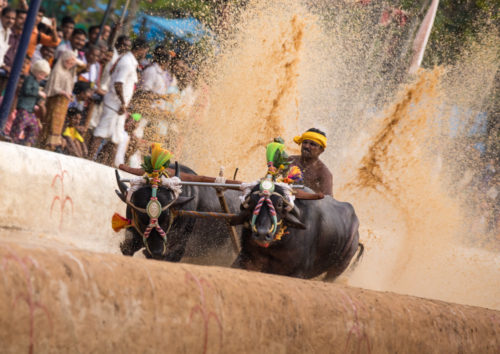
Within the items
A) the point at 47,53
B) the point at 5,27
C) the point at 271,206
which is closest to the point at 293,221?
the point at 271,206

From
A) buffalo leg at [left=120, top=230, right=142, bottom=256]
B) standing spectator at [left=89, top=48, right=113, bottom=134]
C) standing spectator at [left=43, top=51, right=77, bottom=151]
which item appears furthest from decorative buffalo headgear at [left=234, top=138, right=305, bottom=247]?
standing spectator at [left=89, top=48, right=113, bottom=134]

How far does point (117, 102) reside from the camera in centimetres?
1273

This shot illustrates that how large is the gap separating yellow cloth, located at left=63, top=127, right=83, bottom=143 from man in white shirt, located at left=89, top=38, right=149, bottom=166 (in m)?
0.35

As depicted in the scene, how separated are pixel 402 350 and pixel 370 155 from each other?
25.8 ft

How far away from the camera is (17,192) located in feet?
26.2

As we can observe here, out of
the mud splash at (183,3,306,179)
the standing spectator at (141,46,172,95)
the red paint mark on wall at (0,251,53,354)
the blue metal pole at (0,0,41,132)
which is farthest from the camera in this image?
the standing spectator at (141,46,172,95)

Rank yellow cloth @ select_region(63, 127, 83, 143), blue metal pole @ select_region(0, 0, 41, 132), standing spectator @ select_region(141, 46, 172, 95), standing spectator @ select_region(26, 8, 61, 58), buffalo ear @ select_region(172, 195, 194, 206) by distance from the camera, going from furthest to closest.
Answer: standing spectator @ select_region(141, 46, 172, 95)
yellow cloth @ select_region(63, 127, 83, 143)
standing spectator @ select_region(26, 8, 61, 58)
blue metal pole @ select_region(0, 0, 41, 132)
buffalo ear @ select_region(172, 195, 194, 206)

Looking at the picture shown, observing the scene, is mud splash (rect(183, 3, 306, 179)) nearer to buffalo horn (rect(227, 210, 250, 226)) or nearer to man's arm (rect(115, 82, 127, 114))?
man's arm (rect(115, 82, 127, 114))

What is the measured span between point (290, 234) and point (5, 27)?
6.29m

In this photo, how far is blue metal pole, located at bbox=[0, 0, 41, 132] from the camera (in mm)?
9898

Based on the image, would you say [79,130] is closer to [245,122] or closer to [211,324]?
[245,122]

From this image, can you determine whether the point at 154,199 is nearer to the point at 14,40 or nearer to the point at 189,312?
the point at 189,312

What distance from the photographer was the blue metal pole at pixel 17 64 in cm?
990

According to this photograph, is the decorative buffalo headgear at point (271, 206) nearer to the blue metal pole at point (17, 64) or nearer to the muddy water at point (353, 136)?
the muddy water at point (353, 136)
